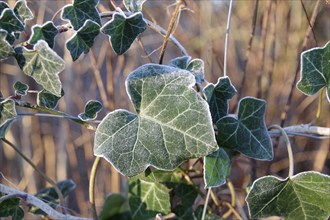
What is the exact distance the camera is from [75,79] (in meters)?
1.65

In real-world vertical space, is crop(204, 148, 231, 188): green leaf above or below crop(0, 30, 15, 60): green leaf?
below

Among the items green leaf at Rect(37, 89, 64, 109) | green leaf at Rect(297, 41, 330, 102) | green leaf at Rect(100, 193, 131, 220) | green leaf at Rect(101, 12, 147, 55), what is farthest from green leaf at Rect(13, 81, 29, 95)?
green leaf at Rect(100, 193, 131, 220)

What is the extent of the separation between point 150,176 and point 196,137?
0.55ft

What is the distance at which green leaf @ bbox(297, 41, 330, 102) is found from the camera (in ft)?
1.98

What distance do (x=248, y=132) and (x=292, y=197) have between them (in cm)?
10

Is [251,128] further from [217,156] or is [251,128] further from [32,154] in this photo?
[32,154]

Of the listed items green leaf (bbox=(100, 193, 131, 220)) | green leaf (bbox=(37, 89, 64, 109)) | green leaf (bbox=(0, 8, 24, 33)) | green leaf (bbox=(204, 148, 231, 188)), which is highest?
green leaf (bbox=(0, 8, 24, 33))

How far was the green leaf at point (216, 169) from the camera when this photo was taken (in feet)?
1.86

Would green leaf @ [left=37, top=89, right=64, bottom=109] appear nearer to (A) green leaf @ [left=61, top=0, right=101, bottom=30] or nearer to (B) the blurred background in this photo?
(A) green leaf @ [left=61, top=0, right=101, bottom=30]

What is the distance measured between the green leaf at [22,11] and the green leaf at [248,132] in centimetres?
31

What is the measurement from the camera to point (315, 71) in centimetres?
61

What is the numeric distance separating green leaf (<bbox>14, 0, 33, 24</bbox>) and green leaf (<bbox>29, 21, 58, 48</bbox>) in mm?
40

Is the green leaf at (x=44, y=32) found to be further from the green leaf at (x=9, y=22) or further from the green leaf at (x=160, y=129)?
the green leaf at (x=160, y=129)

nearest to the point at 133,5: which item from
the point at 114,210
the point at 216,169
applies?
the point at 216,169
